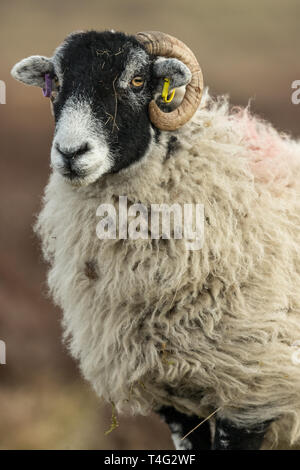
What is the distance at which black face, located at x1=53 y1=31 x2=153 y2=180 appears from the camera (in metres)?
2.43

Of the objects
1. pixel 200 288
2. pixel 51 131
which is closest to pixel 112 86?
pixel 200 288

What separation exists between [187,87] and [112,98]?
352mm

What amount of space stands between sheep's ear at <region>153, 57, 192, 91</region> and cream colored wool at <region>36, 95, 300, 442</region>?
204mm

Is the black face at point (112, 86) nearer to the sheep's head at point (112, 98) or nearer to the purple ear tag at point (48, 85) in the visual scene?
the sheep's head at point (112, 98)

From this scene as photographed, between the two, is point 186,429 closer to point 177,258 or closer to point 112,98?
point 177,258

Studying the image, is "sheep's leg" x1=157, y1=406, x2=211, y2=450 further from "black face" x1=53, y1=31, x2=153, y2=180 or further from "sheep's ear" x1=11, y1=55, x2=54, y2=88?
"sheep's ear" x1=11, y1=55, x2=54, y2=88

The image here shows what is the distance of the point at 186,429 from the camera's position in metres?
2.97

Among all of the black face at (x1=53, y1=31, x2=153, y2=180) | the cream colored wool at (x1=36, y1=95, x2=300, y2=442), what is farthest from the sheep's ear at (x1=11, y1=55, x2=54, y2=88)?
the cream colored wool at (x1=36, y1=95, x2=300, y2=442)

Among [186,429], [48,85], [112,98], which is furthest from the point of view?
[186,429]

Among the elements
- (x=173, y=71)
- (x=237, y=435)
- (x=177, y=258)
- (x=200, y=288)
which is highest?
(x=173, y=71)

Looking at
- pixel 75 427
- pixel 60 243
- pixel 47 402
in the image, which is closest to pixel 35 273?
pixel 47 402

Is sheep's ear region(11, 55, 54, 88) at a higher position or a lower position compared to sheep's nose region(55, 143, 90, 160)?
higher

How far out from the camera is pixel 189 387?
263cm

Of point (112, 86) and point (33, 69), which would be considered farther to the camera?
point (33, 69)
